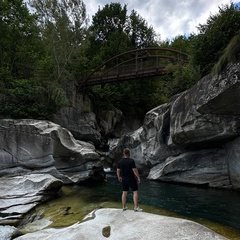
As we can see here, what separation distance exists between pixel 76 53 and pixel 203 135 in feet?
83.0

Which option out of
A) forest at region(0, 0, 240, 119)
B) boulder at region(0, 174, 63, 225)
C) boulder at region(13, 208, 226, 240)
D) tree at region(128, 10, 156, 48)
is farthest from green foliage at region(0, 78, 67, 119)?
tree at region(128, 10, 156, 48)

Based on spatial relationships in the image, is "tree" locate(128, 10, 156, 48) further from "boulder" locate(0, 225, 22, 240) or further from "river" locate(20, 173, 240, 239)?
"boulder" locate(0, 225, 22, 240)

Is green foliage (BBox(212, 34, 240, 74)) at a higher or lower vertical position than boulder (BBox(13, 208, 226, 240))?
higher

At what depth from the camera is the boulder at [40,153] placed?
63.2 feet

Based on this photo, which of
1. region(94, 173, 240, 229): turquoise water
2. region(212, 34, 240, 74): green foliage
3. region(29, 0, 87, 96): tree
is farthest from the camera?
region(29, 0, 87, 96): tree

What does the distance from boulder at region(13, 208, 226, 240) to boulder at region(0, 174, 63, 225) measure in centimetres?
372

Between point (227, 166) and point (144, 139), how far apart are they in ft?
31.2

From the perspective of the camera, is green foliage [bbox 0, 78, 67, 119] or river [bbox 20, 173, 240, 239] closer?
river [bbox 20, 173, 240, 239]

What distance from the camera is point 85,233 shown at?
22.9ft

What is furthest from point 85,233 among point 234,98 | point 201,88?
point 201,88

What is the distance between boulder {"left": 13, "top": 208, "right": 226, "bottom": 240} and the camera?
658cm

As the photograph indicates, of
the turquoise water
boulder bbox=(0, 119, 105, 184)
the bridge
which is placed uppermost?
the bridge

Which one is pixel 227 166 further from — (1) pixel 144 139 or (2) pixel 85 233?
(2) pixel 85 233

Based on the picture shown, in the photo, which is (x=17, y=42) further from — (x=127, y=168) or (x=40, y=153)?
(x=127, y=168)
